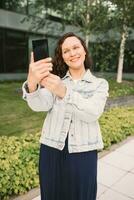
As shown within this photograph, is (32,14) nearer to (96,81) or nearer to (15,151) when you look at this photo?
(15,151)

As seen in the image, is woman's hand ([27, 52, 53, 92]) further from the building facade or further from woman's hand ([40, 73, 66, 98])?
the building facade

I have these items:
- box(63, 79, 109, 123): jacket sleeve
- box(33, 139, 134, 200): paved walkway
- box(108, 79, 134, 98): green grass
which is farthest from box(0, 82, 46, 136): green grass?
box(63, 79, 109, 123): jacket sleeve

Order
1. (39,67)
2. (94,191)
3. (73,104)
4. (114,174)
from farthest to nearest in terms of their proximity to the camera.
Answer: (114,174)
(94,191)
(73,104)
(39,67)

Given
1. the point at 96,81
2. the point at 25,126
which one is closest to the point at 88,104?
the point at 96,81

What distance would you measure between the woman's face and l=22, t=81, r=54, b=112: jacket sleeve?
31 cm

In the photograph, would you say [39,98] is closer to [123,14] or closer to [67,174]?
[67,174]

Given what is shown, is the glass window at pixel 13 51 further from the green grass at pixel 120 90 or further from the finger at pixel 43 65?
the finger at pixel 43 65

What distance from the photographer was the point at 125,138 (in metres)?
7.47

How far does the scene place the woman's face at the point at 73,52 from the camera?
2.46 metres

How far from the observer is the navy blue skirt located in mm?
2512

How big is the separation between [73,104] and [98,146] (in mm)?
540

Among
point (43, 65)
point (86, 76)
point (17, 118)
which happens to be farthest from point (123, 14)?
point (43, 65)

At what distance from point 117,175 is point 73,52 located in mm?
3292

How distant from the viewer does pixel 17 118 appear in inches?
356
